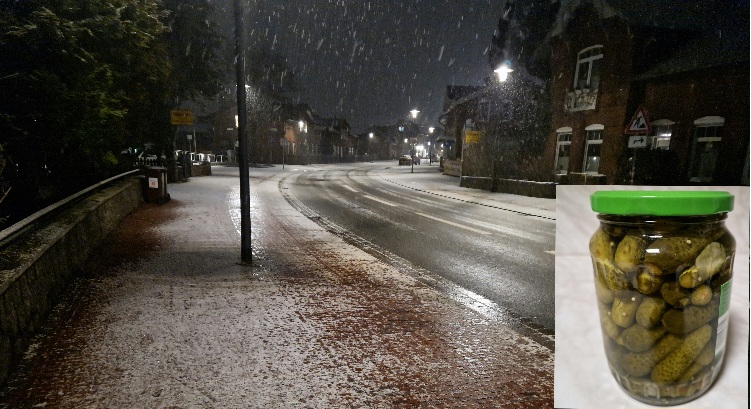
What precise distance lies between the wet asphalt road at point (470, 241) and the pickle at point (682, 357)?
3531 mm

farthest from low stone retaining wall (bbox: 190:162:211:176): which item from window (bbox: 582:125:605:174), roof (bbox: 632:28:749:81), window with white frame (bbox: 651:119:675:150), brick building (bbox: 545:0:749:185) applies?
window with white frame (bbox: 651:119:675:150)

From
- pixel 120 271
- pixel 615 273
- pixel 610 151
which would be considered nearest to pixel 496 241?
pixel 120 271

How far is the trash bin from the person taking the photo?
42.9 ft

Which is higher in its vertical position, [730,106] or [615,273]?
[730,106]

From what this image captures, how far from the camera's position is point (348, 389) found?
3066mm

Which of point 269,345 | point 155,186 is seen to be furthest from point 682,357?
point 155,186

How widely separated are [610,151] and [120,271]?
1881cm

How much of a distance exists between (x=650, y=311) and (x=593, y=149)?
2135cm

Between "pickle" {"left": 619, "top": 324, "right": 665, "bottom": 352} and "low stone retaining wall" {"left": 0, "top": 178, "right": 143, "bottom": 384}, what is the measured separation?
3.98 m

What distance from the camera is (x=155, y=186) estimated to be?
42.9ft

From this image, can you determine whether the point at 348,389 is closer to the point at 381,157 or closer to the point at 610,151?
the point at 610,151

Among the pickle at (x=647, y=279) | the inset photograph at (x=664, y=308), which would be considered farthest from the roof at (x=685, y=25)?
the pickle at (x=647, y=279)

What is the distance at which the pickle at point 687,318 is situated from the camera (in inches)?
A: 37.5

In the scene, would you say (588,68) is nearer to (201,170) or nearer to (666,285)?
(201,170)
